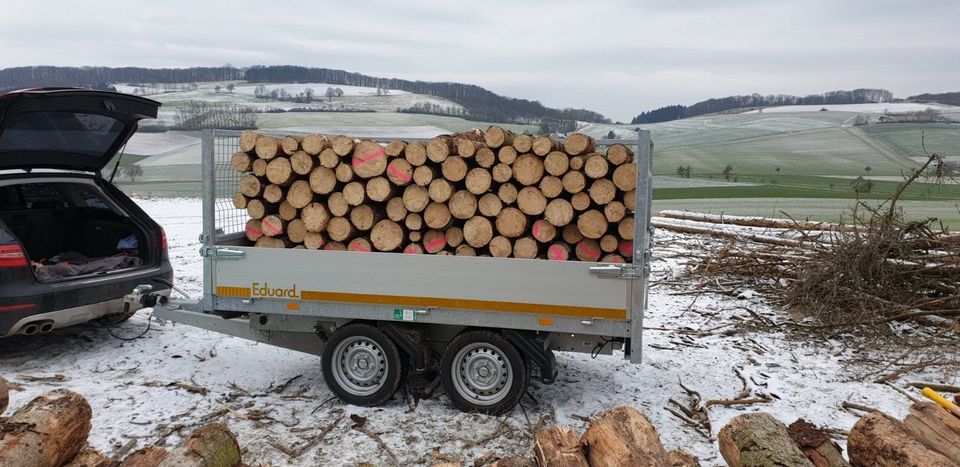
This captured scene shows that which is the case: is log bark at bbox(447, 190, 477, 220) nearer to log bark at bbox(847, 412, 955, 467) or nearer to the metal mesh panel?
the metal mesh panel

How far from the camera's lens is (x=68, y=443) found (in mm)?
3516

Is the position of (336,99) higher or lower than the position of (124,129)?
higher

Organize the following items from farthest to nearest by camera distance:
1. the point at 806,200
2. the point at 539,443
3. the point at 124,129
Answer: the point at 806,200, the point at 124,129, the point at 539,443

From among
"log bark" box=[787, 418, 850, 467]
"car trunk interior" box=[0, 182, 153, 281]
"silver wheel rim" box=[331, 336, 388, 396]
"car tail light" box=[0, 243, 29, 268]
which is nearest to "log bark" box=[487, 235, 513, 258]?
"silver wheel rim" box=[331, 336, 388, 396]

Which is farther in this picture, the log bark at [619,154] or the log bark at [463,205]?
the log bark at [463,205]

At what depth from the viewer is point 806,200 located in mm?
23453

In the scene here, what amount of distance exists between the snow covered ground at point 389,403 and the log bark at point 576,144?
79.5 inches

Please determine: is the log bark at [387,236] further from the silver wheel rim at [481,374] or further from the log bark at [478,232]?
the silver wheel rim at [481,374]

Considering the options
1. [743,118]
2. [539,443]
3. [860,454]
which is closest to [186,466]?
[539,443]

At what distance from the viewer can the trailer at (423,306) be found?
482cm

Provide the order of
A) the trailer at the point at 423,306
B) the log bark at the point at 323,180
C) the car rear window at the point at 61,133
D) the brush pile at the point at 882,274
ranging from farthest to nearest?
the brush pile at the point at 882,274
the car rear window at the point at 61,133
the log bark at the point at 323,180
the trailer at the point at 423,306

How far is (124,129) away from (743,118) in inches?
1717

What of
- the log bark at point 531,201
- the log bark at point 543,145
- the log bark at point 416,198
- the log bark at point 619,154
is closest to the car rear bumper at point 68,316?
the log bark at point 416,198

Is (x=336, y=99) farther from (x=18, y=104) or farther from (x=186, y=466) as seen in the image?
(x=186, y=466)
